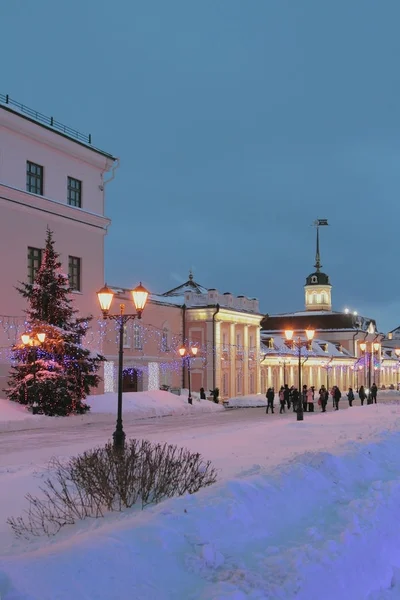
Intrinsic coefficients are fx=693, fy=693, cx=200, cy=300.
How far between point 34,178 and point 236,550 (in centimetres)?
3080

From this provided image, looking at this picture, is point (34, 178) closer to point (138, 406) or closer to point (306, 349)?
point (138, 406)

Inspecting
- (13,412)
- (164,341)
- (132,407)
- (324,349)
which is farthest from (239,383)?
(13,412)

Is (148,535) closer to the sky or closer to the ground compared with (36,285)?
closer to the ground

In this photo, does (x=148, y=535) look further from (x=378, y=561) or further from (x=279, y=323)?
(x=279, y=323)

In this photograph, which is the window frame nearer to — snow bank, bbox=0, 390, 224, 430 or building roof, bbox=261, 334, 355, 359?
snow bank, bbox=0, 390, 224, 430

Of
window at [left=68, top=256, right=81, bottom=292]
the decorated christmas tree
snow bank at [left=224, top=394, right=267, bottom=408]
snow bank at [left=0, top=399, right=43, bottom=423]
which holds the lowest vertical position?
snow bank at [left=224, top=394, right=267, bottom=408]

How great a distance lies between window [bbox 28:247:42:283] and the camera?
3456 centimetres

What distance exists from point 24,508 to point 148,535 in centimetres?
357

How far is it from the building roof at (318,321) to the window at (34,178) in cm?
5791

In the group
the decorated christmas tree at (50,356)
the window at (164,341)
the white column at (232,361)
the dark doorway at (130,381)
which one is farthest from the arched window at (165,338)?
the decorated christmas tree at (50,356)

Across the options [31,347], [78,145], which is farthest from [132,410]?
[78,145]

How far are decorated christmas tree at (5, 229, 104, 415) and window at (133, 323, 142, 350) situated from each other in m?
14.9

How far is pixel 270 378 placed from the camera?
66.1m

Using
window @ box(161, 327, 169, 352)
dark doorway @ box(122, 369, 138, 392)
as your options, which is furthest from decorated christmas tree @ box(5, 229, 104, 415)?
window @ box(161, 327, 169, 352)
